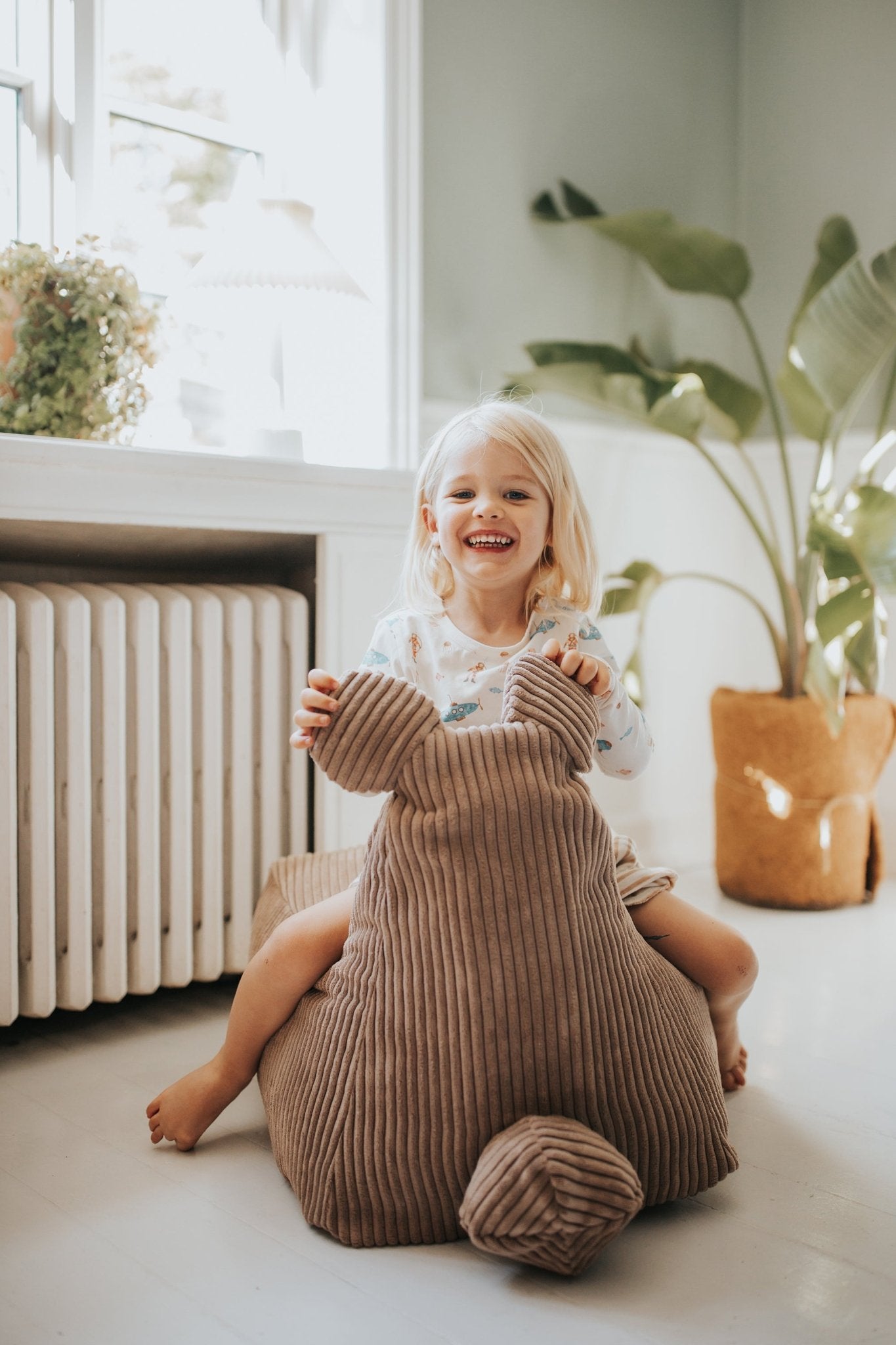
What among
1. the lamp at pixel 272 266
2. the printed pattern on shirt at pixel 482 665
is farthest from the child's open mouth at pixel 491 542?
the lamp at pixel 272 266

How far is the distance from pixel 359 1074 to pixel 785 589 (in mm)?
1517

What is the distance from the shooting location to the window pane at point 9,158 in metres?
1.79

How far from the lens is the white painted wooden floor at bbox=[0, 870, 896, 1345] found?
2.93 ft

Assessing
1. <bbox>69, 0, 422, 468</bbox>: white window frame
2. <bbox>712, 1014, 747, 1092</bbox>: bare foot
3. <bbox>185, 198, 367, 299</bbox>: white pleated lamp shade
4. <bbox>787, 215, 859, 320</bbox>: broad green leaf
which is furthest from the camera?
<bbox>787, 215, 859, 320</bbox>: broad green leaf

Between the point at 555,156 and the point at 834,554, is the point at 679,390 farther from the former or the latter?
the point at 555,156

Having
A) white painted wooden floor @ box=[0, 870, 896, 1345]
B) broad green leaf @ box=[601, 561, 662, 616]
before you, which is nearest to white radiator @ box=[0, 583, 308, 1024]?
white painted wooden floor @ box=[0, 870, 896, 1345]

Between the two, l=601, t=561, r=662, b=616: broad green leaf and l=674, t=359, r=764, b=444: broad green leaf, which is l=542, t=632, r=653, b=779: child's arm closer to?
l=601, t=561, r=662, b=616: broad green leaf

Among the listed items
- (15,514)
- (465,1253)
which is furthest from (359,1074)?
(15,514)

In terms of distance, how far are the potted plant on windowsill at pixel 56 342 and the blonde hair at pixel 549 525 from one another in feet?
1.62

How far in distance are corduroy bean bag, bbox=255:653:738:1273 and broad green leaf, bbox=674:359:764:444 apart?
141cm

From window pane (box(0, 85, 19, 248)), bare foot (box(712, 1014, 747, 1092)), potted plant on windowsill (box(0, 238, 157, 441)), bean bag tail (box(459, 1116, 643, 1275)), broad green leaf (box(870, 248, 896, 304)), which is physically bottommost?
bare foot (box(712, 1014, 747, 1092))

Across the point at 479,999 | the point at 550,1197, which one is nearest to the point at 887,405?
the point at 479,999

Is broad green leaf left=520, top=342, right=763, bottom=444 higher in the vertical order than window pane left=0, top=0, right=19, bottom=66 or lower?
lower

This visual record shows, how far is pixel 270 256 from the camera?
1.72 m
